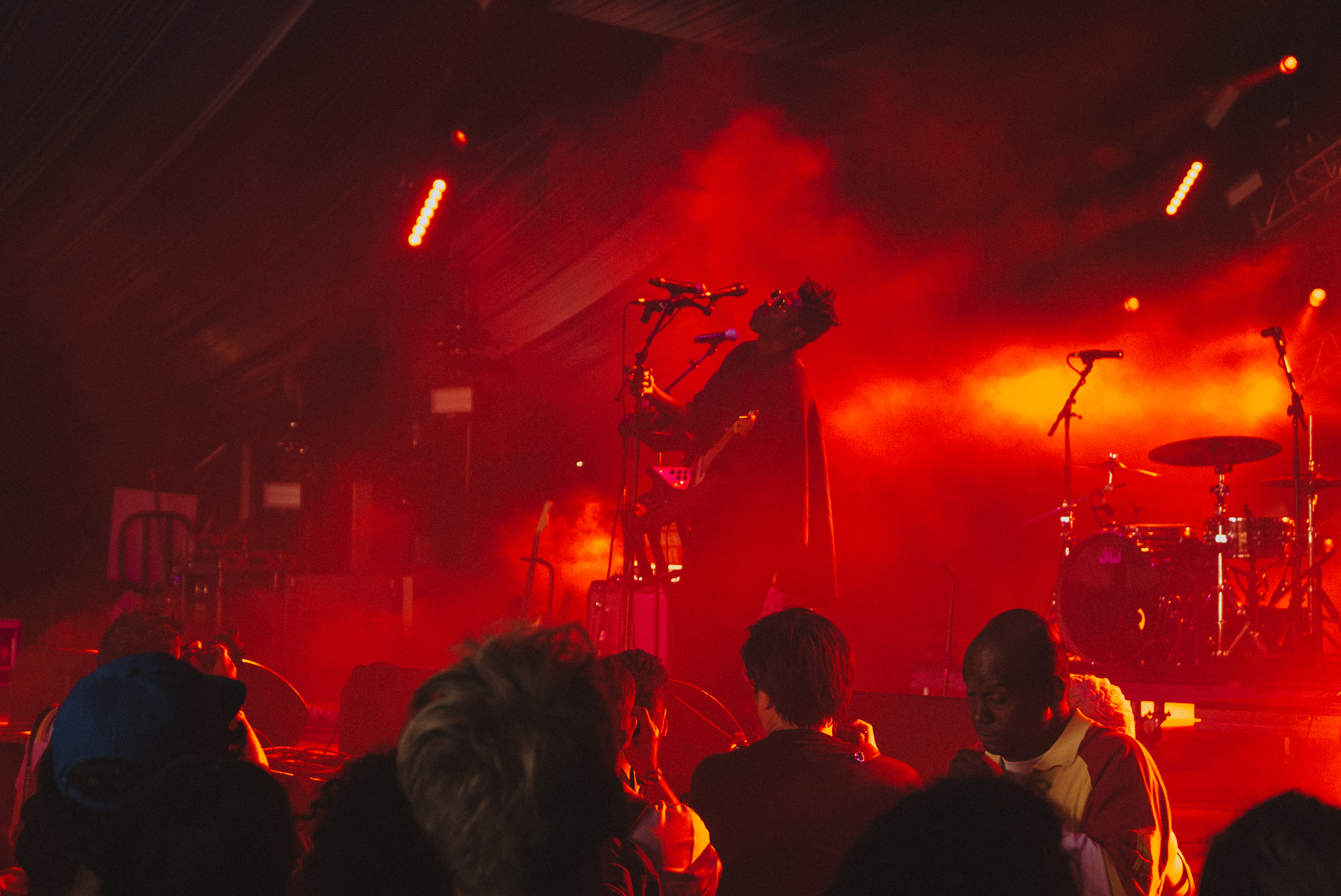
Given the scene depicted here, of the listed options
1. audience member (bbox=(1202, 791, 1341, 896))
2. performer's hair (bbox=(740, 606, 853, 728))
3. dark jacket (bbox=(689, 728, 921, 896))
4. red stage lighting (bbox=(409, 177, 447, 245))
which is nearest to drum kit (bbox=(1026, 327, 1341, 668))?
red stage lighting (bbox=(409, 177, 447, 245))

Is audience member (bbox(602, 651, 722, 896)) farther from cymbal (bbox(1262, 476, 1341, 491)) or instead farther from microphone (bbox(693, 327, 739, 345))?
cymbal (bbox(1262, 476, 1341, 491))

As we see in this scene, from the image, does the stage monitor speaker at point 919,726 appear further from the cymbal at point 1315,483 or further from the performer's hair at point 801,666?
the cymbal at point 1315,483

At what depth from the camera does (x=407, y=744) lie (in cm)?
108

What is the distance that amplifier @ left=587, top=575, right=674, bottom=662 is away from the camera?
5.21m

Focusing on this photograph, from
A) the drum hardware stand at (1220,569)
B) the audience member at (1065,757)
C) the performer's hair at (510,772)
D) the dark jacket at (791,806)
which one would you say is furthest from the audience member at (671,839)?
the drum hardware stand at (1220,569)

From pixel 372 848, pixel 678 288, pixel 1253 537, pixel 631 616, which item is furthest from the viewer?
pixel 1253 537

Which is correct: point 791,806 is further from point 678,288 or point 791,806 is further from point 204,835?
point 678,288

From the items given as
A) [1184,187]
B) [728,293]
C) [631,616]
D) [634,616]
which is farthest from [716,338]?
[1184,187]

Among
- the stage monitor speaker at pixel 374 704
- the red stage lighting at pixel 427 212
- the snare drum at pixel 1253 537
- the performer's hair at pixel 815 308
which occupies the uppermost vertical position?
the red stage lighting at pixel 427 212

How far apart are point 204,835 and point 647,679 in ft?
5.32

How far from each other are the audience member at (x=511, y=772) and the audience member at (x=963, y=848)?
Result: 0.93 ft

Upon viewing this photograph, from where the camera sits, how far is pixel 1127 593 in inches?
260

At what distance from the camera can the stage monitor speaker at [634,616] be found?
5.21 meters

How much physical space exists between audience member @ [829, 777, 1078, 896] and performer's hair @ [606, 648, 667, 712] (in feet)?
5.85
